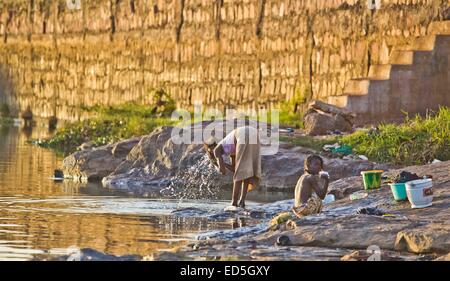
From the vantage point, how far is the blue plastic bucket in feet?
50.2

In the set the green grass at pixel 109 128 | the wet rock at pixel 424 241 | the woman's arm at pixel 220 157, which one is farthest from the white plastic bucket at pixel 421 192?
the green grass at pixel 109 128

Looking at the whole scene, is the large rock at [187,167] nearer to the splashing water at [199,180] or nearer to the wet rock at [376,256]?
the splashing water at [199,180]

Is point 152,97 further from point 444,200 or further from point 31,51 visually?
point 444,200

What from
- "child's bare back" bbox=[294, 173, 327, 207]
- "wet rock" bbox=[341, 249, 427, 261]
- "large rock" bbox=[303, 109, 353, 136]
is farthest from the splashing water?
"wet rock" bbox=[341, 249, 427, 261]

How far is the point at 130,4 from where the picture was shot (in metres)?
33.4

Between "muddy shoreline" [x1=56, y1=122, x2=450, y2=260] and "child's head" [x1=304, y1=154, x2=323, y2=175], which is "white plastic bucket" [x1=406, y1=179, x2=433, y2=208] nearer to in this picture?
"muddy shoreline" [x1=56, y1=122, x2=450, y2=260]

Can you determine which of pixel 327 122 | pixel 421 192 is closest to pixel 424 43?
pixel 327 122

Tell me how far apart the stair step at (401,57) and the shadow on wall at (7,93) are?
61.0 ft

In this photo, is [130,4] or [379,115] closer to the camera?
[379,115]

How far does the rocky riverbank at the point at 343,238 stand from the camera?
501 inches

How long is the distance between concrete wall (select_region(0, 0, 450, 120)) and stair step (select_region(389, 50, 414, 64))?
43 cm

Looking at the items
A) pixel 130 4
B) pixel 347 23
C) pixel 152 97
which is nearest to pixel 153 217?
pixel 347 23

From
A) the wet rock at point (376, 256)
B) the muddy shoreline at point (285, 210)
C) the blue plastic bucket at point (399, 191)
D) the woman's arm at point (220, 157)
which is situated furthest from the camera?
the woman's arm at point (220, 157)

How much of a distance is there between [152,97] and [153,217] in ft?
50.3
